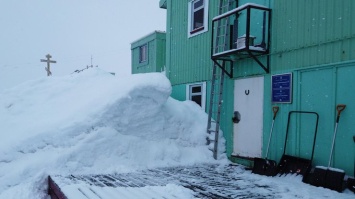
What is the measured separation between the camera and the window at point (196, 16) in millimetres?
11952

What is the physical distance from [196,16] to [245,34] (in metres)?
4.59

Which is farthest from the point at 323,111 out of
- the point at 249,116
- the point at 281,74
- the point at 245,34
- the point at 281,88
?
the point at 245,34

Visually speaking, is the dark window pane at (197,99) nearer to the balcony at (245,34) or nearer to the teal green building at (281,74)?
the teal green building at (281,74)

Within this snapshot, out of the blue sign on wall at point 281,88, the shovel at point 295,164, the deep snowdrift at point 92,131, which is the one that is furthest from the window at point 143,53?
the shovel at point 295,164

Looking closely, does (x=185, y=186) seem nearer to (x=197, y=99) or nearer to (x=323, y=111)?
(x=323, y=111)

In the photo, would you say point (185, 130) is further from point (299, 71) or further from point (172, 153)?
point (299, 71)

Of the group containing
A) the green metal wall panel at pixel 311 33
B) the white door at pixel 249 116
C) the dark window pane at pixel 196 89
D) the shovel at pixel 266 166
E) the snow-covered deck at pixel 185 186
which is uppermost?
the green metal wall panel at pixel 311 33

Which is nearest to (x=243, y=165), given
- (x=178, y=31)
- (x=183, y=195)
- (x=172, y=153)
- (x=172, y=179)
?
(x=172, y=153)

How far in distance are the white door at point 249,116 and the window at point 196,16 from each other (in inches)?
129

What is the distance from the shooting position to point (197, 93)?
12.0 m

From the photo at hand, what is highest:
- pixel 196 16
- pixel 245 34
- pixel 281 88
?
pixel 196 16

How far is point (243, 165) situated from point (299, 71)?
10.3 ft

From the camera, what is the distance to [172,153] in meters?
9.17

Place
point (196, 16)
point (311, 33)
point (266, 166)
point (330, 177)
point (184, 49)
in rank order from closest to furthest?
point (330, 177) < point (311, 33) < point (266, 166) < point (196, 16) < point (184, 49)
